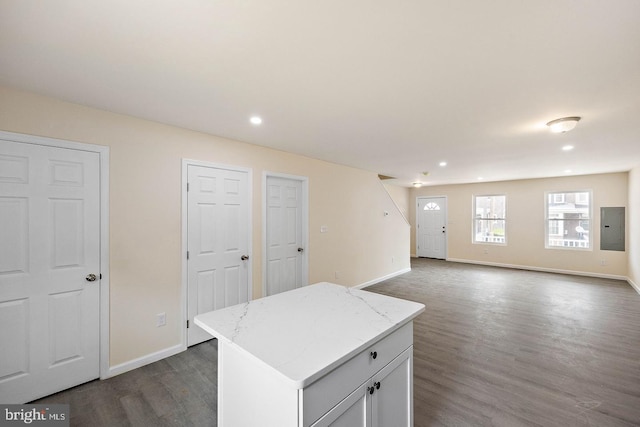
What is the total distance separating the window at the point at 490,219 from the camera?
730 cm

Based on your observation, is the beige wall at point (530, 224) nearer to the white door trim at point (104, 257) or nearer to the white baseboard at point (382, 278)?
the white baseboard at point (382, 278)

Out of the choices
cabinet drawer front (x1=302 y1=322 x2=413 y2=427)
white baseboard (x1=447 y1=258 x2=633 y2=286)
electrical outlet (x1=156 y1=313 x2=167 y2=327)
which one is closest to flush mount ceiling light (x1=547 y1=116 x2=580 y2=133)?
cabinet drawer front (x1=302 y1=322 x2=413 y2=427)

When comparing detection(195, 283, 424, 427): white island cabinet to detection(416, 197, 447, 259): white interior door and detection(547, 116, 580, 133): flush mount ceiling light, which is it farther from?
detection(416, 197, 447, 259): white interior door

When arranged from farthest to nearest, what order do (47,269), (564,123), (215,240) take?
(215,240), (564,123), (47,269)

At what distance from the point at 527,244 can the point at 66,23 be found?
8.70 meters

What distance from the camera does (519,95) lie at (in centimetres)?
211

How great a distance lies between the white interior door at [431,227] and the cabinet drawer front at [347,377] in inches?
297

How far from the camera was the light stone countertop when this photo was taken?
1.06m

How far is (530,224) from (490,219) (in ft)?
2.97

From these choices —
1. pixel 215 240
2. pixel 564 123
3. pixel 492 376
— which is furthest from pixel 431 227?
pixel 215 240

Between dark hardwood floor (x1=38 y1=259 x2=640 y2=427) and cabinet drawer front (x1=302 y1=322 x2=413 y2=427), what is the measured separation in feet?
2.97

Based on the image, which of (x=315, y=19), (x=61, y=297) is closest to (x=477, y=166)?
(x=315, y=19)

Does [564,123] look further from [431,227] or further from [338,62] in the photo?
[431,227]

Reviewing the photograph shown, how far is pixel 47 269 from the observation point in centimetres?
215
